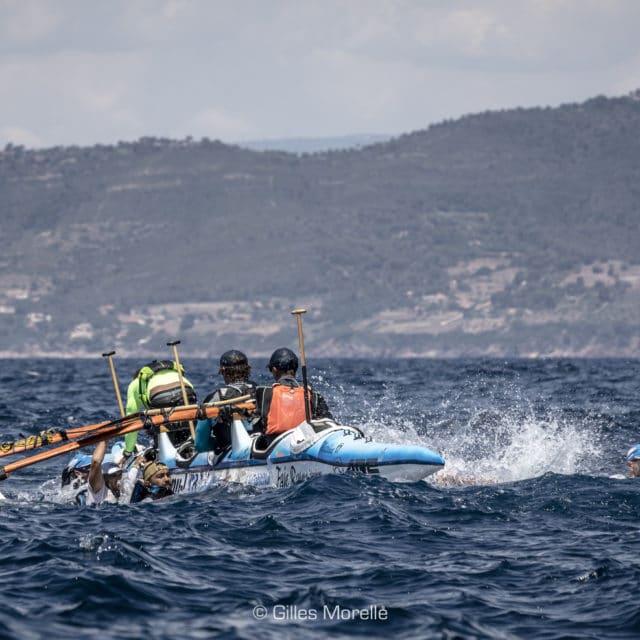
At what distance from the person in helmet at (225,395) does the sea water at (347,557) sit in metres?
1.11

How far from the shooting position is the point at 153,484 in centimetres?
1733

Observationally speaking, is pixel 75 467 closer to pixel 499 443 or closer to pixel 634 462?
pixel 634 462

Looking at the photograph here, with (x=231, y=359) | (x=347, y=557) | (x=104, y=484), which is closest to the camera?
(x=347, y=557)

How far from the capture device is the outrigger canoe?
56.6 feet

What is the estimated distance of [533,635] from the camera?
36.6ft

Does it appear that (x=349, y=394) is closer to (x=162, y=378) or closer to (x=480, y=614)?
(x=162, y=378)

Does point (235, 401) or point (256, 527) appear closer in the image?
point (256, 527)

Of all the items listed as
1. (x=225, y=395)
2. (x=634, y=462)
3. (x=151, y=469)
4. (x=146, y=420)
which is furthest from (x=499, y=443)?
(x=151, y=469)

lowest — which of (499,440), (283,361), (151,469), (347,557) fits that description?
(499,440)

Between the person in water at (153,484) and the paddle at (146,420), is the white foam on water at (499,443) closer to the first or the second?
the paddle at (146,420)

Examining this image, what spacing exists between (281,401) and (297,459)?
80 centimetres

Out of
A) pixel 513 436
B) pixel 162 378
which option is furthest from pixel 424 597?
pixel 513 436

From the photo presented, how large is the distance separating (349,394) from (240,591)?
2977 centimetres

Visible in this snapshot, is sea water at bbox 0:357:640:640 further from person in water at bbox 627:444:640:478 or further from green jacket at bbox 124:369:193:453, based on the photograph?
green jacket at bbox 124:369:193:453
